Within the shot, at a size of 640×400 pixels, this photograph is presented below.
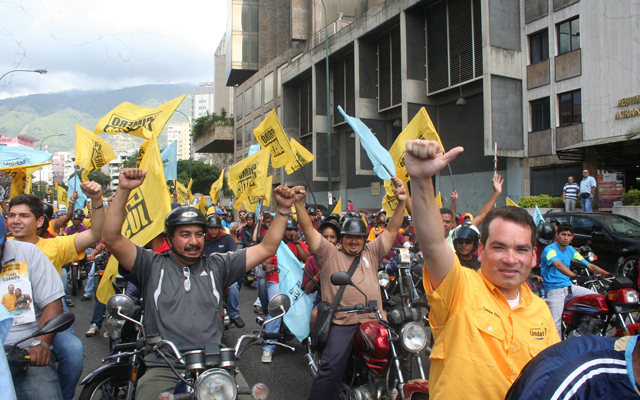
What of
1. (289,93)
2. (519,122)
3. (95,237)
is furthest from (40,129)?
(95,237)

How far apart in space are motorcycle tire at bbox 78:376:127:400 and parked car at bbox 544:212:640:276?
414 inches

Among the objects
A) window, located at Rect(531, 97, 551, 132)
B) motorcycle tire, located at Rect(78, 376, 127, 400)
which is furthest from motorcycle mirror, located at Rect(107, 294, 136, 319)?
window, located at Rect(531, 97, 551, 132)

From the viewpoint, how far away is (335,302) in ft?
14.2

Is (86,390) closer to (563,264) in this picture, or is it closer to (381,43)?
(563,264)

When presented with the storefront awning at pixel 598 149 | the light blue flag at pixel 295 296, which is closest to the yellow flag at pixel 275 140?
the light blue flag at pixel 295 296

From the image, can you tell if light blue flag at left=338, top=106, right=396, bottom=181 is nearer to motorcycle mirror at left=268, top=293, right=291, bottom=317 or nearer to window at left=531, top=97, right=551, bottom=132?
motorcycle mirror at left=268, top=293, right=291, bottom=317

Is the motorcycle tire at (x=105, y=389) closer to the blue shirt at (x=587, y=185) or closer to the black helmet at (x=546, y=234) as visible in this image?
the black helmet at (x=546, y=234)

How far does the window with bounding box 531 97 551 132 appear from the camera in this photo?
20281mm

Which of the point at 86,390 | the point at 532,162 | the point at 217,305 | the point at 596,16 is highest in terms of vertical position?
the point at 596,16

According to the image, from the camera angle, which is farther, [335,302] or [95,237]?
[335,302]

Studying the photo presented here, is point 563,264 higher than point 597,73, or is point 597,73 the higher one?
point 597,73

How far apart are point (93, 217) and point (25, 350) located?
103 centimetres

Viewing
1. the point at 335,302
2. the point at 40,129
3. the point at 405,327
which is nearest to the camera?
the point at 405,327

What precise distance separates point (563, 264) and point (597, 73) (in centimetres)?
1561
